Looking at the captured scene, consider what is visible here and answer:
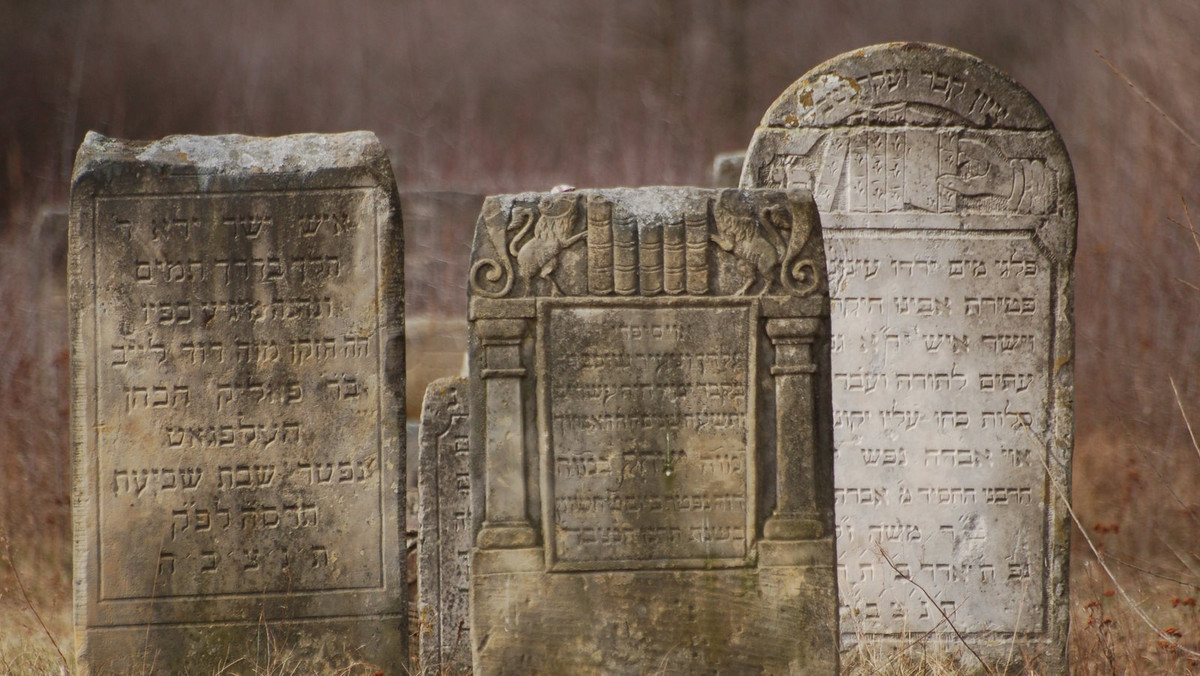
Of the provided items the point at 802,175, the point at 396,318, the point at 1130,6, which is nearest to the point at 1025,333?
the point at 802,175

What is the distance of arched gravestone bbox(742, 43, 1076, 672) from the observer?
18.6ft

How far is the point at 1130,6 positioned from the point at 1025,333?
13.9 ft

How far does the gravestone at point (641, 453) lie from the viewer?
4184mm

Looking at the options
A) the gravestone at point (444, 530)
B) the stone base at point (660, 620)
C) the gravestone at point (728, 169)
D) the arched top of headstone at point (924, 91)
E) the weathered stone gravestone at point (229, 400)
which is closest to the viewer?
the stone base at point (660, 620)

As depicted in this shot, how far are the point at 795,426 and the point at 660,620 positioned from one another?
69 centimetres

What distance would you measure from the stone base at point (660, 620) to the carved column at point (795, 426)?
8cm

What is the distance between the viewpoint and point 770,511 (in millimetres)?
4234

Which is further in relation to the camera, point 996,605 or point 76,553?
point 996,605

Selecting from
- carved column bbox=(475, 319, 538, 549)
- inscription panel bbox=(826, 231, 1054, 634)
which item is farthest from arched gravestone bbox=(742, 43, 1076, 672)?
carved column bbox=(475, 319, 538, 549)

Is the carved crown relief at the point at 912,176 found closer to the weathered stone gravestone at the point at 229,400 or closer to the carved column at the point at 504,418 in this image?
the weathered stone gravestone at the point at 229,400

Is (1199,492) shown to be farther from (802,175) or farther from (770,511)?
(770,511)

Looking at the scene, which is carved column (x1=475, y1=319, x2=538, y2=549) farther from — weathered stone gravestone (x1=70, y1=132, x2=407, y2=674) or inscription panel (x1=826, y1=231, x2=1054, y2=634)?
inscription panel (x1=826, y1=231, x2=1054, y2=634)

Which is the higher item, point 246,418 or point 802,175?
point 802,175

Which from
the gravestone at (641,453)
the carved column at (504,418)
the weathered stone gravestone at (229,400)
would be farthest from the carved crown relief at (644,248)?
the weathered stone gravestone at (229,400)
